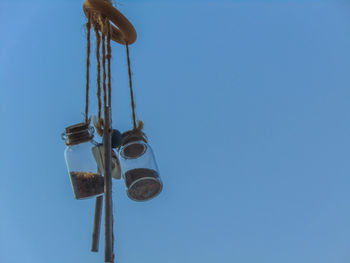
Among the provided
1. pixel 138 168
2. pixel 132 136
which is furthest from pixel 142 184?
pixel 132 136

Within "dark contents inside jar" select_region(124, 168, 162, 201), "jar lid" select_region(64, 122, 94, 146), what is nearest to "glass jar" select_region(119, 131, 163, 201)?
"dark contents inside jar" select_region(124, 168, 162, 201)

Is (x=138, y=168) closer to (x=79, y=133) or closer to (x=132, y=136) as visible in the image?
(x=132, y=136)

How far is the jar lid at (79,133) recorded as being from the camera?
1217 millimetres

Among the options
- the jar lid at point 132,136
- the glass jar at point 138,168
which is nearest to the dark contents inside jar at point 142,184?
the glass jar at point 138,168

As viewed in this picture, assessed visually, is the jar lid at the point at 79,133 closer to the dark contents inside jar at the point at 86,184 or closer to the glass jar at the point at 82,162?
the glass jar at the point at 82,162

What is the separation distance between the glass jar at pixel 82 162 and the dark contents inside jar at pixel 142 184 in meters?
0.09

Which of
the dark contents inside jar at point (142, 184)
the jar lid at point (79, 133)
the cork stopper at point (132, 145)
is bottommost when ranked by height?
the dark contents inside jar at point (142, 184)

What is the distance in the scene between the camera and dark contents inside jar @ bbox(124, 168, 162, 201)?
1.25 metres

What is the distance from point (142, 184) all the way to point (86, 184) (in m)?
0.18

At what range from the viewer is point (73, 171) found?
1269 millimetres

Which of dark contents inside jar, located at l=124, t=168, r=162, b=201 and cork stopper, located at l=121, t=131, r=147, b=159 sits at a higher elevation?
cork stopper, located at l=121, t=131, r=147, b=159

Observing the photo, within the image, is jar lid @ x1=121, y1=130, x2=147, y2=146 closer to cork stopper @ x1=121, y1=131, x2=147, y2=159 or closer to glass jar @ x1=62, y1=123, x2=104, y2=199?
cork stopper @ x1=121, y1=131, x2=147, y2=159

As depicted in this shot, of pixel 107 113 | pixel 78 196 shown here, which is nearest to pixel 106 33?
pixel 107 113

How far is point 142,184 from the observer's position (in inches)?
49.9
